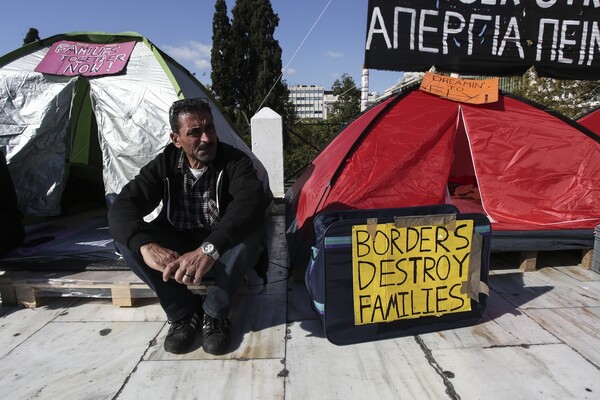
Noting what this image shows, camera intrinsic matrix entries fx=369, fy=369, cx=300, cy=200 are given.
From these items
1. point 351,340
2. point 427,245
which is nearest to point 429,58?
point 427,245

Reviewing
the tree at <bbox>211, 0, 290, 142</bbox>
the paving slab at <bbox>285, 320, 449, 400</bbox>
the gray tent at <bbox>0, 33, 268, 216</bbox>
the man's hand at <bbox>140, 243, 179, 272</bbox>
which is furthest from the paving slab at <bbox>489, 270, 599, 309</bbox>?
the tree at <bbox>211, 0, 290, 142</bbox>

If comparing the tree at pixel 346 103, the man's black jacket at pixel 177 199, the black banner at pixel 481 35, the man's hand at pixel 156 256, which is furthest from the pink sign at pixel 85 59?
the tree at pixel 346 103

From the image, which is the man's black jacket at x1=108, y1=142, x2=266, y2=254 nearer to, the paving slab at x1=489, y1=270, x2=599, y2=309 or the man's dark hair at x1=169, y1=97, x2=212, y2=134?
the man's dark hair at x1=169, y1=97, x2=212, y2=134

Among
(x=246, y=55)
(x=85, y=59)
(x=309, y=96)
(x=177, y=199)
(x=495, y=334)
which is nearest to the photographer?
(x=495, y=334)

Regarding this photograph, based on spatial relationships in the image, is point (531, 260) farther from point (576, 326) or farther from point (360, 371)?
point (360, 371)

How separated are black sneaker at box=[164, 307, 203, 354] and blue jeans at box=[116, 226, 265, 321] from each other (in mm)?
44

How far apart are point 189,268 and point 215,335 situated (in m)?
0.48

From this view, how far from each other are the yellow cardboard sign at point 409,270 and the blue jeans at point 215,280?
668mm

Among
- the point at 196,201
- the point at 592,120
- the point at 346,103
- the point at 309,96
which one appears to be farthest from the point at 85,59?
the point at 309,96

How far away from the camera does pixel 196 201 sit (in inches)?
99.7

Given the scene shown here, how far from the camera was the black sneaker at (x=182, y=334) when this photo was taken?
2168mm

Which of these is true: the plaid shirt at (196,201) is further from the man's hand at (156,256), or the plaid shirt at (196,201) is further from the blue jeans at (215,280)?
the man's hand at (156,256)

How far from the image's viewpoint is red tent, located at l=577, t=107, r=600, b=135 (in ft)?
16.8

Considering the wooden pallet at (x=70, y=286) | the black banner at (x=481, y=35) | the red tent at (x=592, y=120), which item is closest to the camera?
the wooden pallet at (x=70, y=286)
